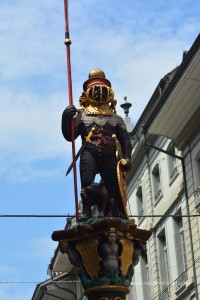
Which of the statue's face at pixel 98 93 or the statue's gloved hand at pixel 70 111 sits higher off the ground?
the statue's face at pixel 98 93

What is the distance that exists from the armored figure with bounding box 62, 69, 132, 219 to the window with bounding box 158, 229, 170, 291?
728 inches

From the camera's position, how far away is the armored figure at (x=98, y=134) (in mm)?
10383

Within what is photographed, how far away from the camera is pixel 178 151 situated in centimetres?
2853

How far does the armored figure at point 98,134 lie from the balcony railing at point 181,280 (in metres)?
17.1

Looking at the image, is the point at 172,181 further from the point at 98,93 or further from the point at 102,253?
the point at 102,253

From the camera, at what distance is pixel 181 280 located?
27406mm

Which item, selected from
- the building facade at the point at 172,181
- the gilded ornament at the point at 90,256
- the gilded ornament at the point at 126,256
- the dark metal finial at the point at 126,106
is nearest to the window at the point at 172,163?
the building facade at the point at 172,181

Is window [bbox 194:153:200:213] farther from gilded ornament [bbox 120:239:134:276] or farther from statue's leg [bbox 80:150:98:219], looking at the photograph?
gilded ornament [bbox 120:239:134:276]

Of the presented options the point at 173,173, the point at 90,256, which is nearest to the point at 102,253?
the point at 90,256

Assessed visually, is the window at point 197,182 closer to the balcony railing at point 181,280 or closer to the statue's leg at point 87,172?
the balcony railing at point 181,280

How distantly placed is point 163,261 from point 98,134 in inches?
772

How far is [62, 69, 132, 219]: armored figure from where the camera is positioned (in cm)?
1038

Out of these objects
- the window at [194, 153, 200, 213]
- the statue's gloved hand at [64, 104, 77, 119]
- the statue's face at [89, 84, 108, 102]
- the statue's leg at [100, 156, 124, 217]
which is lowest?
the statue's leg at [100, 156, 124, 217]

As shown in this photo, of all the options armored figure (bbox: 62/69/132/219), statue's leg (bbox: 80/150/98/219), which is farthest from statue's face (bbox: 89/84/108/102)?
statue's leg (bbox: 80/150/98/219)
